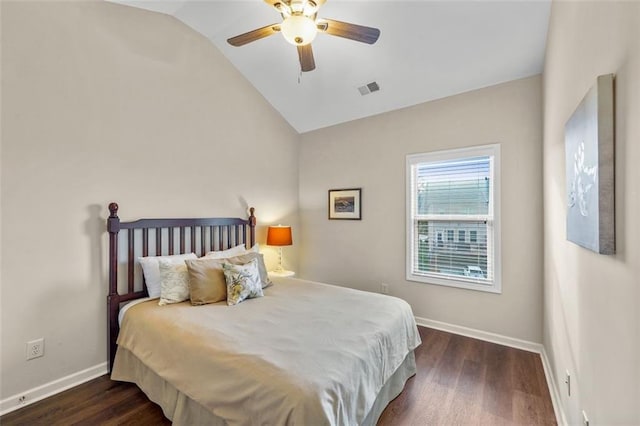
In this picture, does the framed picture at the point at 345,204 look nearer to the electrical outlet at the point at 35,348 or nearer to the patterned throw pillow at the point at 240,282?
the patterned throw pillow at the point at 240,282

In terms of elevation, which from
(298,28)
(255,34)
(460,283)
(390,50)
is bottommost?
(460,283)

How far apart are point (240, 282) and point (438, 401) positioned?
1.79m

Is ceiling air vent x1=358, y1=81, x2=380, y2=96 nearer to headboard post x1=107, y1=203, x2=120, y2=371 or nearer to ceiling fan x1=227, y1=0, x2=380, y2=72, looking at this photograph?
ceiling fan x1=227, y1=0, x2=380, y2=72

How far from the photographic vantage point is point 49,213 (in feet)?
7.17

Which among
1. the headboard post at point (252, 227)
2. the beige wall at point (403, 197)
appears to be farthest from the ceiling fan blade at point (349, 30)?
the headboard post at point (252, 227)

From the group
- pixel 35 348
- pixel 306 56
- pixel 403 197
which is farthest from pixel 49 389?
pixel 403 197

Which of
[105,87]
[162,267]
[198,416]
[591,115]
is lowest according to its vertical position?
[198,416]

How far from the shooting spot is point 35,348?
2135 millimetres

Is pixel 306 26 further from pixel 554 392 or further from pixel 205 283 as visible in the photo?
pixel 554 392

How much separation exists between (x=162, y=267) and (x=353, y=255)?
2.38m

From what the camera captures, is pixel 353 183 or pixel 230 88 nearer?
pixel 230 88

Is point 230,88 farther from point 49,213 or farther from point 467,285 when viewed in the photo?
point 467,285

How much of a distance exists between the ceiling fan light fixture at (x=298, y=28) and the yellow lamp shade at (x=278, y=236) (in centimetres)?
243

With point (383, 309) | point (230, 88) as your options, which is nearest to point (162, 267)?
point (383, 309)
